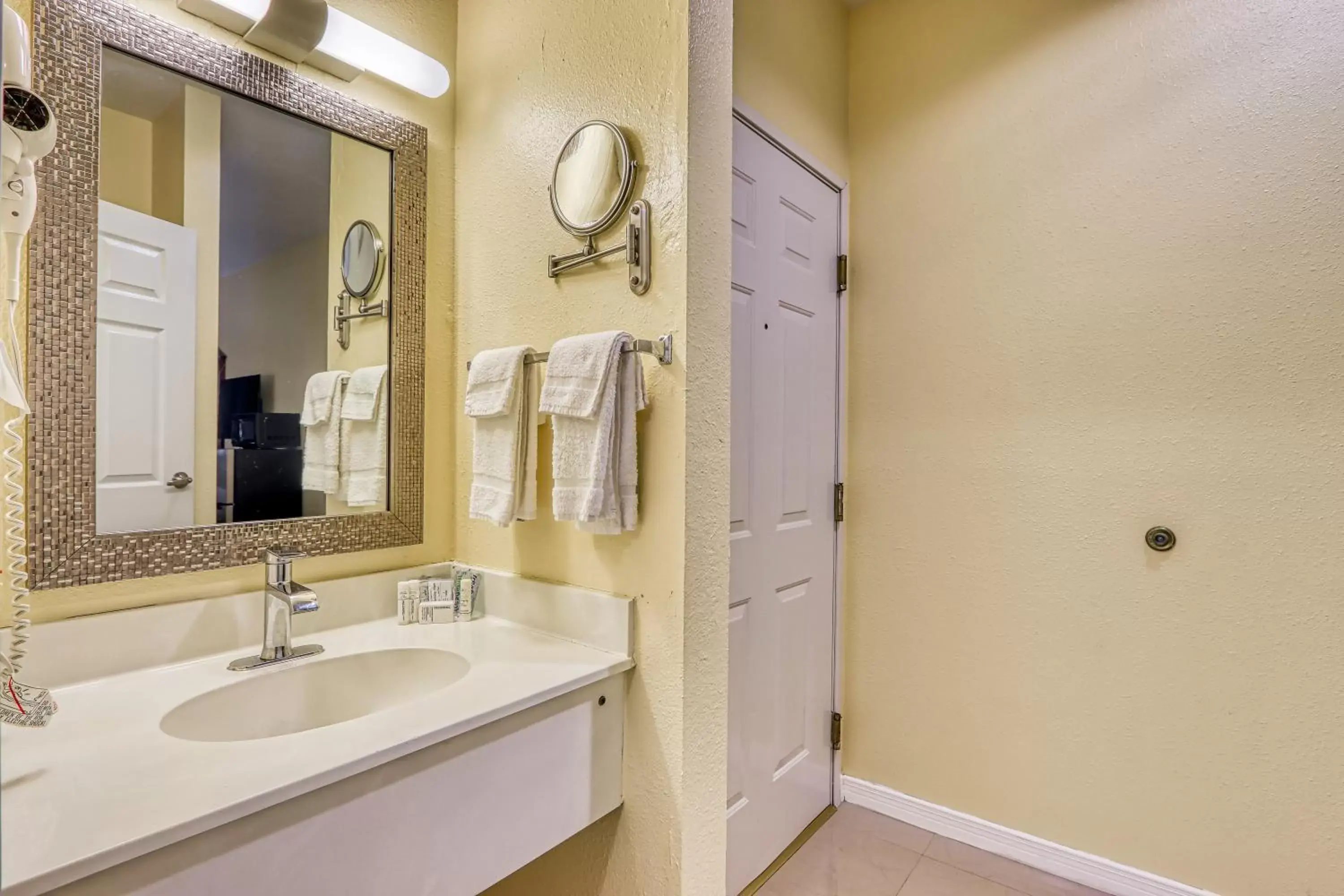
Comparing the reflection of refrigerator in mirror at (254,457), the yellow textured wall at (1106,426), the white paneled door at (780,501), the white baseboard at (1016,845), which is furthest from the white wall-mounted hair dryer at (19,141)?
the white baseboard at (1016,845)

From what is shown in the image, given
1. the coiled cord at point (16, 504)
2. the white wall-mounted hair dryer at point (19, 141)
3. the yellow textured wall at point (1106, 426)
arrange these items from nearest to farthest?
the white wall-mounted hair dryer at point (19, 141) < the coiled cord at point (16, 504) < the yellow textured wall at point (1106, 426)

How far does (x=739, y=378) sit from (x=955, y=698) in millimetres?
1111

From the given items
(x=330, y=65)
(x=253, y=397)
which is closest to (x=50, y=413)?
(x=253, y=397)

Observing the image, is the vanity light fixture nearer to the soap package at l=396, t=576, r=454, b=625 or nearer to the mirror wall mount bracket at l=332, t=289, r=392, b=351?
the mirror wall mount bracket at l=332, t=289, r=392, b=351

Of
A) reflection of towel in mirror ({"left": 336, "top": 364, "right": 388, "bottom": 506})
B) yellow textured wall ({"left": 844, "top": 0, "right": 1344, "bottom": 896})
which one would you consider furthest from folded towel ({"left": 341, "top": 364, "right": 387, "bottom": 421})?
yellow textured wall ({"left": 844, "top": 0, "right": 1344, "bottom": 896})

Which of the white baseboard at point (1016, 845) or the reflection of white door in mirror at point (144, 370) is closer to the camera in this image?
the reflection of white door in mirror at point (144, 370)

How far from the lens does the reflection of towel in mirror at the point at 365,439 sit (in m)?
1.33

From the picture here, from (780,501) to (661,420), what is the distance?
711 millimetres

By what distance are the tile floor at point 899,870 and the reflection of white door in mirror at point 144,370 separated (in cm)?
160

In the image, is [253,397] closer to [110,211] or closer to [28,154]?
[110,211]

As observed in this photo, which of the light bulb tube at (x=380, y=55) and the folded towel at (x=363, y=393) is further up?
the light bulb tube at (x=380, y=55)

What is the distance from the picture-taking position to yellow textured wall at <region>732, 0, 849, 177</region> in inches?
62.5

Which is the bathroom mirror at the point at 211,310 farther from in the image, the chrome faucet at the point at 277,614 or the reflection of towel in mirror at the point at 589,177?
the reflection of towel in mirror at the point at 589,177

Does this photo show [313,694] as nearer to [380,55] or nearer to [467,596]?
[467,596]
